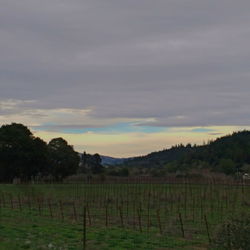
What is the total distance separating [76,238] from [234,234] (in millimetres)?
8438

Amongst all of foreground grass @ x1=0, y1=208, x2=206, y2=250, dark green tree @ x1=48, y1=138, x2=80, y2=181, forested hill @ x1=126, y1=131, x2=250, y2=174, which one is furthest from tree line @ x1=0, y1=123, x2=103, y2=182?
foreground grass @ x1=0, y1=208, x2=206, y2=250

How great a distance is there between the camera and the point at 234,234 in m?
11.8

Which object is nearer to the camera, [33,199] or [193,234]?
[193,234]

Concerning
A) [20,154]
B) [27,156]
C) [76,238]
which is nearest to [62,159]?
[27,156]

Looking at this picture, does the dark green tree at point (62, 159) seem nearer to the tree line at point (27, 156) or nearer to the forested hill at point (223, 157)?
the tree line at point (27, 156)

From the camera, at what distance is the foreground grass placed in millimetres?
16875

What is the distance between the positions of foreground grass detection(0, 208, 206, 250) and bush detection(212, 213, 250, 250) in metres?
5.33

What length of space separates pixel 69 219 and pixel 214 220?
25.4ft

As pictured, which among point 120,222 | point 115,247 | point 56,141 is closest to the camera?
point 115,247

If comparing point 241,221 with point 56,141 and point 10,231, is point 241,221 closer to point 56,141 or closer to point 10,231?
point 10,231

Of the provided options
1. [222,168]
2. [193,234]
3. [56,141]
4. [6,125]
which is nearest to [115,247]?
[193,234]

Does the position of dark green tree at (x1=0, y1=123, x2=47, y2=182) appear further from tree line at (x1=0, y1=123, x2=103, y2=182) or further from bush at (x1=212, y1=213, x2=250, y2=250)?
bush at (x1=212, y1=213, x2=250, y2=250)

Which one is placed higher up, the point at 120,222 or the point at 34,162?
the point at 34,162

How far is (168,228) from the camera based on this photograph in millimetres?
22844
